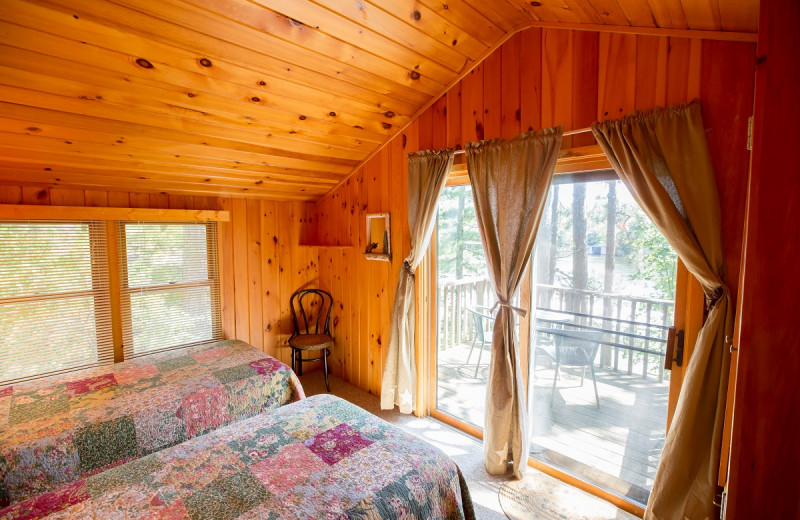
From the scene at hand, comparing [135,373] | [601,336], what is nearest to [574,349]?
[601,336]

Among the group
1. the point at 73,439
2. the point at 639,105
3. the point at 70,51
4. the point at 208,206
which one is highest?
the point at 70,51

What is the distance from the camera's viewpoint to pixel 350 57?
2.06 meters

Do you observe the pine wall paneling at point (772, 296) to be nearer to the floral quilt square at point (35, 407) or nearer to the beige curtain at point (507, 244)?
the beige curtain at point (507, 244)

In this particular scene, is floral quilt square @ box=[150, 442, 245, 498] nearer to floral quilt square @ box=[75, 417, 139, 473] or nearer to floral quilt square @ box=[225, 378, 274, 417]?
floral quilt square @ box=[75, 417, 139, 473]

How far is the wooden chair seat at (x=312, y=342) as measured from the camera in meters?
3.44

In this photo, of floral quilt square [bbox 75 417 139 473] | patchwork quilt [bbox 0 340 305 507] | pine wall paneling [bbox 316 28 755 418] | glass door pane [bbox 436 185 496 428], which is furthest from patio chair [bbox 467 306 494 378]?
floral quilt square [bbox 75 417 139 473]

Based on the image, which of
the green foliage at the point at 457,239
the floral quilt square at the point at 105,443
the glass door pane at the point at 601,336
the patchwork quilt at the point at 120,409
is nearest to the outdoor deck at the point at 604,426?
the glass door pane at the point at 601,336

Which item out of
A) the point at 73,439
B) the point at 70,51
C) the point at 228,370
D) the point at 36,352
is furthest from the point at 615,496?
the point at 36,352

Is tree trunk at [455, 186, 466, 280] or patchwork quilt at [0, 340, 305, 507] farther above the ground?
tree trunk at [455, 186, 466, 280]

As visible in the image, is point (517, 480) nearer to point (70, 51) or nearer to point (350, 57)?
point (350, 57)

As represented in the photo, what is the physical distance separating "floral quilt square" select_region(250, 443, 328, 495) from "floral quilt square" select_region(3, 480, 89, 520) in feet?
1.94

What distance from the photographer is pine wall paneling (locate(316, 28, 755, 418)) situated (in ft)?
5.27

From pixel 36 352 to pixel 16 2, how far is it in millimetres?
2294

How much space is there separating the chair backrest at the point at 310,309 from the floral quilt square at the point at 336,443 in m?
2.15
